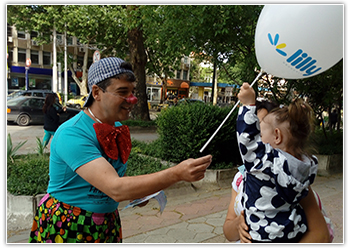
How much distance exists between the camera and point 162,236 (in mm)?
3498

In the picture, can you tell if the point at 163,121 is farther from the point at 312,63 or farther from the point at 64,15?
the point at 64,15

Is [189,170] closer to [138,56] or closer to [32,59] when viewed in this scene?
[138,56]

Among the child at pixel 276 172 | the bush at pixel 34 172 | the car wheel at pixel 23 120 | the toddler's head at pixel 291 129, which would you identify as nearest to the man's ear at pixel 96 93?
the child at pixel 276 172

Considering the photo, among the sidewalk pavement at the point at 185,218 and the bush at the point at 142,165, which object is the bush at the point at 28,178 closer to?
the sidewalk pavement at the point at 185,218

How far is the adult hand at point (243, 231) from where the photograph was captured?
1.56 meters

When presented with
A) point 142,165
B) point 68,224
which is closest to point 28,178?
point 142,165

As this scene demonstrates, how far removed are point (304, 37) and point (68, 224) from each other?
1.91 m

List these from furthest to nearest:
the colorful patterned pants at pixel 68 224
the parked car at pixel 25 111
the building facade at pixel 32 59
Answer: the building facade at pixel 32 59
the parked car at pixel 25 111
the colorful patterned pants at pixel 68 224

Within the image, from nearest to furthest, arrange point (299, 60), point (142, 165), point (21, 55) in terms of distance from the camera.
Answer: point (299, 60) < point (142, 165) < point (21, 55)

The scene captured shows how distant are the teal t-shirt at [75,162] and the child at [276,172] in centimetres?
83

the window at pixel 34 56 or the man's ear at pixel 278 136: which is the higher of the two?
the window at pixel 34 56

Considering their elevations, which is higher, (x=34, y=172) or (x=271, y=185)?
(x=271, y=185)

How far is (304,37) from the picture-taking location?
1.82 meters

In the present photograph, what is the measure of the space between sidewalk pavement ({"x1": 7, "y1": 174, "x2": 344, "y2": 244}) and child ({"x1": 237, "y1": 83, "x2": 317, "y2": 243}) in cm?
211
